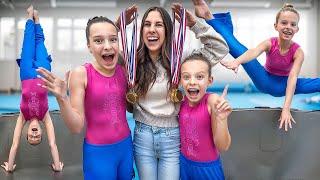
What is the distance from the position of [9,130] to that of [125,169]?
6.76ft

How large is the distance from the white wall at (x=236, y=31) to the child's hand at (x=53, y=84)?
10864mm

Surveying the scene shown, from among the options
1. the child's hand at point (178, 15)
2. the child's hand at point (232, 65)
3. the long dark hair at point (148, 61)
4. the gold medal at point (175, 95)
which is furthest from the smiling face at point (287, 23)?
the gold medal at point (175, 95)

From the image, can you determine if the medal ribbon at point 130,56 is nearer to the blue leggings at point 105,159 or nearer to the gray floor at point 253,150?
the blue leggings at point 105,159

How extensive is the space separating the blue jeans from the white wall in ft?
34.5

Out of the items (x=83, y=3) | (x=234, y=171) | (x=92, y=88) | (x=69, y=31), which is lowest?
(x=234, y=171)

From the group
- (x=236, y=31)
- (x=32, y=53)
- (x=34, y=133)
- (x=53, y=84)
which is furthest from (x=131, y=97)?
(x=236, y=31)

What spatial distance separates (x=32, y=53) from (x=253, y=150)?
224cm

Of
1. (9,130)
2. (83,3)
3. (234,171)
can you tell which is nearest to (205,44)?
(234,171)

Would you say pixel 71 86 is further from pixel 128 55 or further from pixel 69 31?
pixel 69 31

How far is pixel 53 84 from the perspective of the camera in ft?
5.62

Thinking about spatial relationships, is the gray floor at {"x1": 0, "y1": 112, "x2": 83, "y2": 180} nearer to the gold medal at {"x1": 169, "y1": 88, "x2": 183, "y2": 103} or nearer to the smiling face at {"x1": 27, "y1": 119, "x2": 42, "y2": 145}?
the smiling face at {"x1": 27, "y1": 119, "x2": 42, "y2": 145}

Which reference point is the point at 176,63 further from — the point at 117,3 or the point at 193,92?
the point at 117,3

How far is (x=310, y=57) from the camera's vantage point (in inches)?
518

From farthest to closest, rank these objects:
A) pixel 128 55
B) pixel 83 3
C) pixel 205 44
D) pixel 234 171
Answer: pixel 83 3, pixel 234 171, pixel 205 44, pixel 128 55
